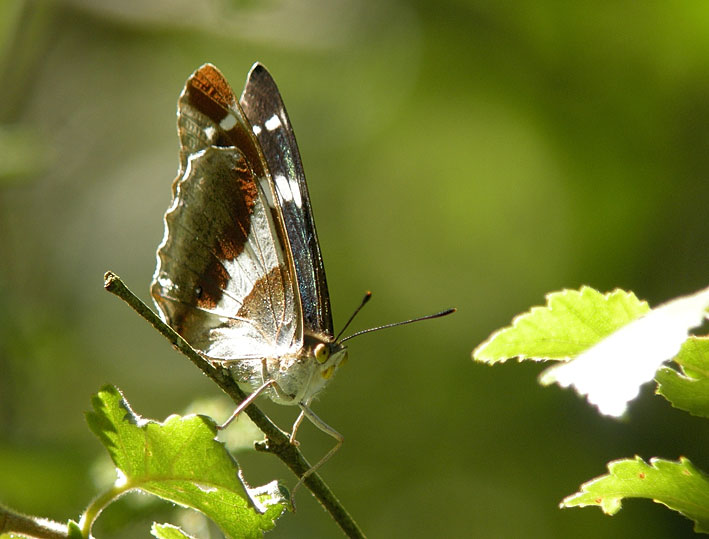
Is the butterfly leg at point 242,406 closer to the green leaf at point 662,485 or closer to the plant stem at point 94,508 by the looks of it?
the plant stem at point 94,508

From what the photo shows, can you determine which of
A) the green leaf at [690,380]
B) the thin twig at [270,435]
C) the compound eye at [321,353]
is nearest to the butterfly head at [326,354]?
the compound eye at [321,353]

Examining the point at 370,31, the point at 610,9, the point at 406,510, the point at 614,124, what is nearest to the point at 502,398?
the point at 406,510

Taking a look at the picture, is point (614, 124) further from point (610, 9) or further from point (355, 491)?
point (355, 491)

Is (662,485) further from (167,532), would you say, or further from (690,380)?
(167,532)

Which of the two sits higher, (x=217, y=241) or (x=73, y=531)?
(x=217, y=241)

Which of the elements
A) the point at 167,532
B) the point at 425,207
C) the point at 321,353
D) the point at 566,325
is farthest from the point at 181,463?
the point at 425,207

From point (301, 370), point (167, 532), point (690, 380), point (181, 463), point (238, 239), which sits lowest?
point (690, 380)
